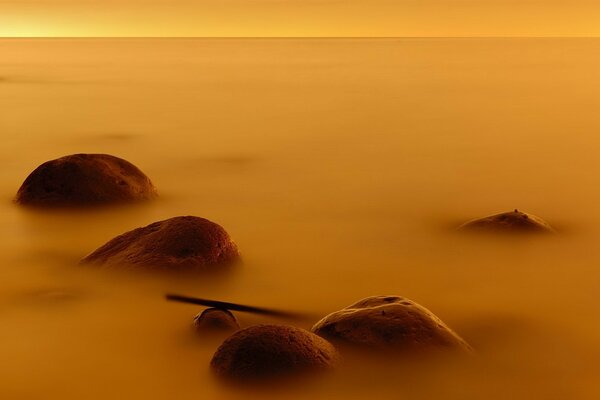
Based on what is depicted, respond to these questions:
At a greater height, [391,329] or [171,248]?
[171,248]

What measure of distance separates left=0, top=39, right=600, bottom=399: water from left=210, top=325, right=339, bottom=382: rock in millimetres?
33

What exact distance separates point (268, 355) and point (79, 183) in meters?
1.44

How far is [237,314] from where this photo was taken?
6.22 ft

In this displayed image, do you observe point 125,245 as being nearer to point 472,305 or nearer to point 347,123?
point 472,305

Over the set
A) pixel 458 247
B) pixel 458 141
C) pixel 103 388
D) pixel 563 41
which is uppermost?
pixel 563 41

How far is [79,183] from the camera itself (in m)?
2.85

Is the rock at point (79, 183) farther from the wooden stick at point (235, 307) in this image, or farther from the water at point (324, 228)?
the wooden stick at point (235, 307)

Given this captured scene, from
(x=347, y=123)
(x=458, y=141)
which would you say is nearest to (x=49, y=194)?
(x=458, y=141)

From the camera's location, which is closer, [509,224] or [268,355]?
[268,355]

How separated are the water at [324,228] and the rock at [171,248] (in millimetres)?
54

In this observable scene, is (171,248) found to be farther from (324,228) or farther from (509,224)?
(509,224)

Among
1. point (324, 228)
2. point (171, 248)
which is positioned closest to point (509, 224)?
point (324, 228)

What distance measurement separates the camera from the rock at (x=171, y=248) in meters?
2.14

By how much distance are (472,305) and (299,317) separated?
0.35 m
